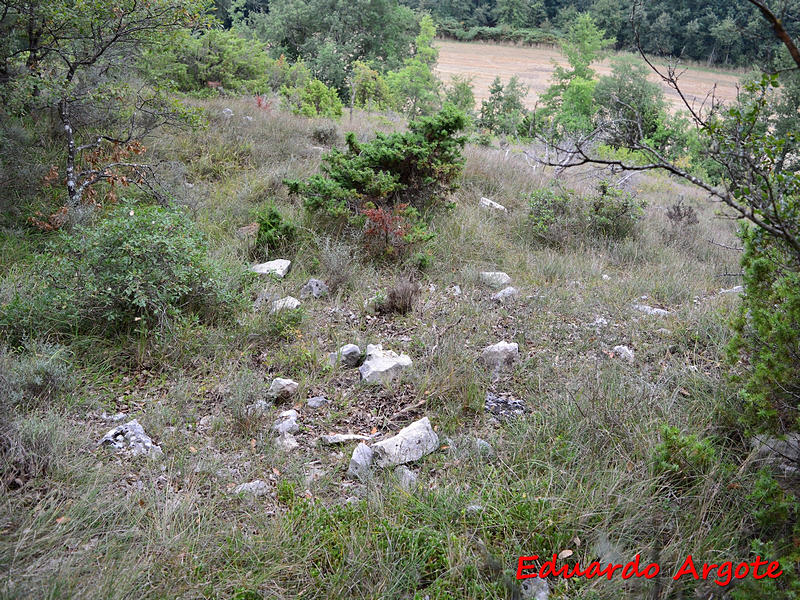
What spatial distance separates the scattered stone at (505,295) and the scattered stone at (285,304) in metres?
1.72

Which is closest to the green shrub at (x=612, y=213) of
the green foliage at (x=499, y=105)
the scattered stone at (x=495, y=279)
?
the scattered stone at (x=495, y=279)

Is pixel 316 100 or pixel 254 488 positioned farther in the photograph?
pixel 316 100

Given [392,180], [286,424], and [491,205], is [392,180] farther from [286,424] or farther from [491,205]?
[286,424]

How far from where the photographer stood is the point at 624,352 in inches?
150

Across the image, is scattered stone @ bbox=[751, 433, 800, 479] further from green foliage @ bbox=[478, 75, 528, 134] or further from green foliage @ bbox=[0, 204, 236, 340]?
green foliage @ bbox=[478, 75, 528, 134]

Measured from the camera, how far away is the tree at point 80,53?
15.7 feet

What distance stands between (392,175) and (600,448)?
4217mm

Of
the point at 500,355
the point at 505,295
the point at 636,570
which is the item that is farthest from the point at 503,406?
the point at 505,295

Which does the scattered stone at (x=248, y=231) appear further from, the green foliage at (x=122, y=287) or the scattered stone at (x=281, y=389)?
the scattered stone at (x=281, y=389)

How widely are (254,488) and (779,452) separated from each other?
256 centimetres

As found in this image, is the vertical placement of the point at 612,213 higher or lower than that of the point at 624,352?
higher

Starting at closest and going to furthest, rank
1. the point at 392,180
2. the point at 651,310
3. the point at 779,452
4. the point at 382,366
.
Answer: the point at 779,452, the point at 382,366, the point at 651,310, the point at 392,180

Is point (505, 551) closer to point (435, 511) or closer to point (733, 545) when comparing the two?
point (435, 511)

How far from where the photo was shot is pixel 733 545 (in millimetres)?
2258
